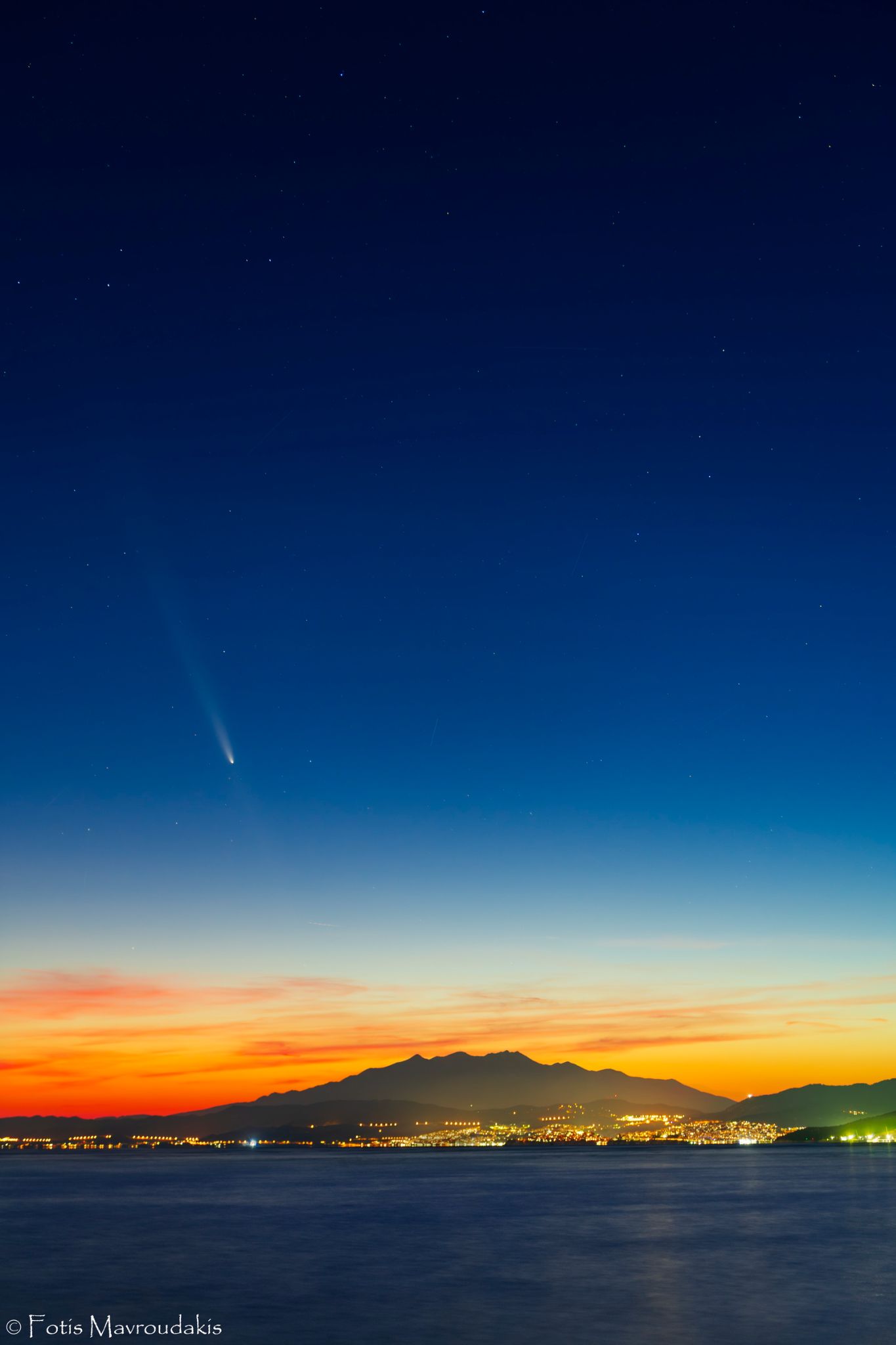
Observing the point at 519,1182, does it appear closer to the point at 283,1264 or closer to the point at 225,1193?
the point at 225,1193

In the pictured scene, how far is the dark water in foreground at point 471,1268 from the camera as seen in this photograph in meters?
39.5

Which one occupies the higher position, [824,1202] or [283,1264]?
[283,1264]

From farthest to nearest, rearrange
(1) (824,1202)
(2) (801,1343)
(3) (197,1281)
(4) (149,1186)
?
(4) (149,1186)
(1) (824,1202)
(3) (197,1281)
(2) (801,1343)

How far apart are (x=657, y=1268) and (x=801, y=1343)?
20856mm

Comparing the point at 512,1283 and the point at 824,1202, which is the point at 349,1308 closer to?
the point at 512,1283

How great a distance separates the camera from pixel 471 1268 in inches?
2179

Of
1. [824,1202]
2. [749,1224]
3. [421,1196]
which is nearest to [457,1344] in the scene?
[749,1224]

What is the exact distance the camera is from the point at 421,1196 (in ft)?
410

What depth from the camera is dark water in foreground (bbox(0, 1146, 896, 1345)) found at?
3950cm

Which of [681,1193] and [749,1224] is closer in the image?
[749,1224]

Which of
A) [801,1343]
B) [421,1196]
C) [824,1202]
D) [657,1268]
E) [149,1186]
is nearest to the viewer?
[801,1343]

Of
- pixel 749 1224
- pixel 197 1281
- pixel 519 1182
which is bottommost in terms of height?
pixel 519 1182

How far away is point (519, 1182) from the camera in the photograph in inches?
6314

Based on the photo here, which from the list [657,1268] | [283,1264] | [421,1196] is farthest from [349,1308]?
[421,1196]
